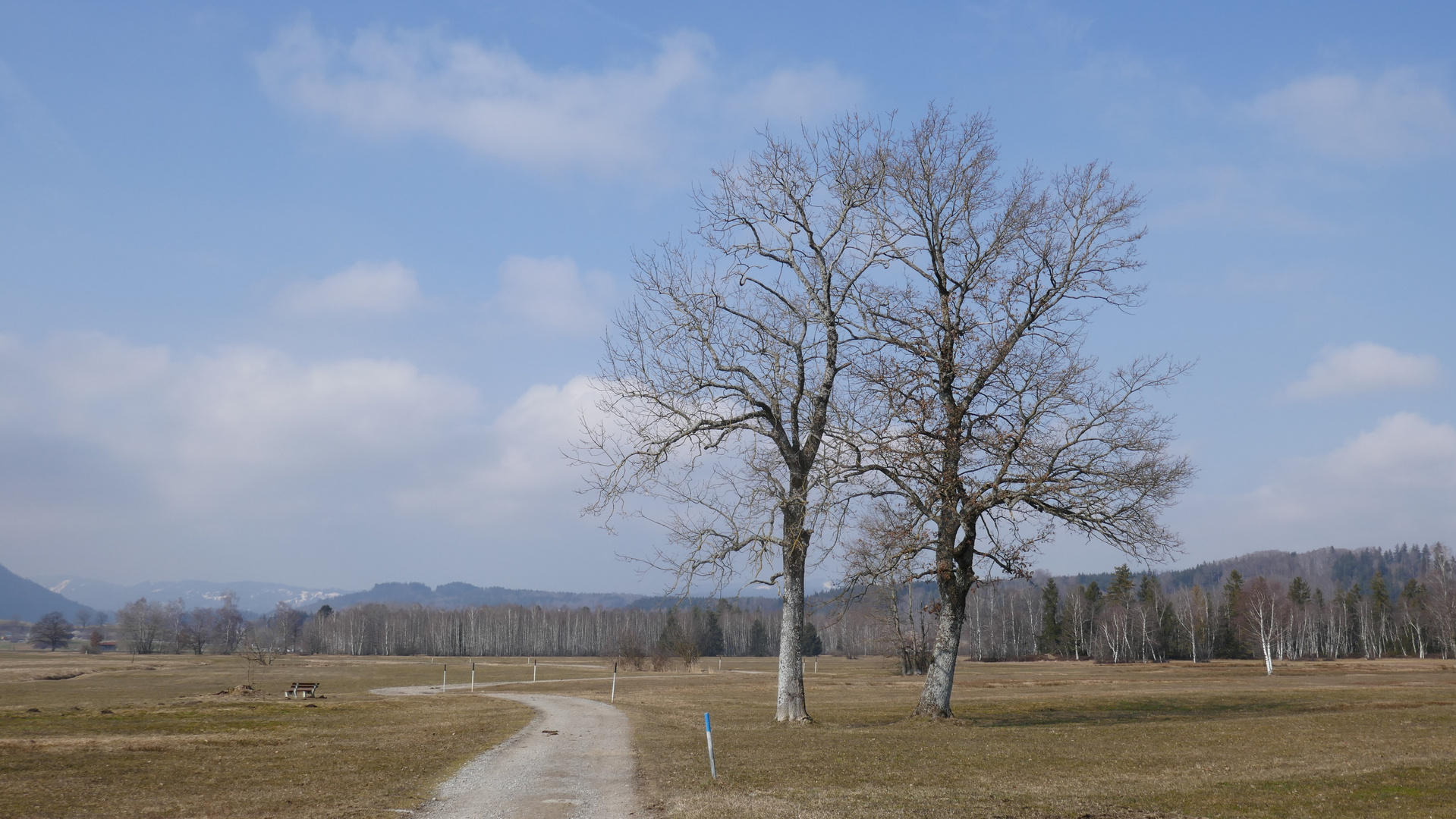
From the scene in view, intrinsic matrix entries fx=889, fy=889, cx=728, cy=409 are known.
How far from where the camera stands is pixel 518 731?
22.1m

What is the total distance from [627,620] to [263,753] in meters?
175

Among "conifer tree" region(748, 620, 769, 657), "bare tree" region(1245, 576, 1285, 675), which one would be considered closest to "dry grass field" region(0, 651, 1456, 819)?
"bare tree" region(1245, 576, 1285, 675)

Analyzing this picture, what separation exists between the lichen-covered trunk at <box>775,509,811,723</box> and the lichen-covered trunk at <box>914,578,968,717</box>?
3.45 metres

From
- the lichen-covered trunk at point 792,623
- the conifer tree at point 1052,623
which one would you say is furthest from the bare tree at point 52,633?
the lichen-covered trunk at point 792,623

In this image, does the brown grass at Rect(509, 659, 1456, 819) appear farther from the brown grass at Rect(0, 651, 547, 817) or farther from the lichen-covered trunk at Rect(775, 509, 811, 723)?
the brown grass at Rect(0, 651, 547, 817)

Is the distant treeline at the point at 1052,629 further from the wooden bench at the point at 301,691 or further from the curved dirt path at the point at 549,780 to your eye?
the curved dirt path at the point at 549,780

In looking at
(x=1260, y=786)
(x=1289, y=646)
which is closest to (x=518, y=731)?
(x=1260, y=786)

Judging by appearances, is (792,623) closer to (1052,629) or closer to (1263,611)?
(1263,611)

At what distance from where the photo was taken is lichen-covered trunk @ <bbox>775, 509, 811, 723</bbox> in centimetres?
2269

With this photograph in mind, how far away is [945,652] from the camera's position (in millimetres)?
23703

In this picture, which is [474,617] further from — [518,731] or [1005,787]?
[1005,787]

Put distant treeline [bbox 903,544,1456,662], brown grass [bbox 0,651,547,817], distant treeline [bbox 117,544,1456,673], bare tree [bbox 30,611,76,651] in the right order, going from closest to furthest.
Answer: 1. brown grass [bbox 0,651,547,817]
2. distant treeline [bbox 117,544,1456,673]
3. distant treeline [bbox 903,544,1456,662]
4. bare tree [bbox 30,611,76,651]

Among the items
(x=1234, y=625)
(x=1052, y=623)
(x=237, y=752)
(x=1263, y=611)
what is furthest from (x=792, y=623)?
(x=1234, y=625)

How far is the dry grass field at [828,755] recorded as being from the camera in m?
11.5
